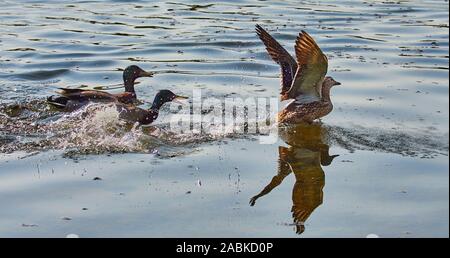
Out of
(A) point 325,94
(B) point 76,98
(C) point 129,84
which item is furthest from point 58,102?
(A) point 325,94

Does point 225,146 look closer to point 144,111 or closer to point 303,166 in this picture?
point 303,166

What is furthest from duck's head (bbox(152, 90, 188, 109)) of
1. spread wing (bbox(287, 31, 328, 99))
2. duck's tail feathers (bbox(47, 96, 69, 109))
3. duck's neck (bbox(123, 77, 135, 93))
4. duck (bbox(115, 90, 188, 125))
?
spread wing (bbox(287, 31, 328, 99))

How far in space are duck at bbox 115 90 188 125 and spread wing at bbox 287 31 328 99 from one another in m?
1.68

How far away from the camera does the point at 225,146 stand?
29.7 ft

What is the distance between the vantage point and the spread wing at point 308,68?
9078 mm

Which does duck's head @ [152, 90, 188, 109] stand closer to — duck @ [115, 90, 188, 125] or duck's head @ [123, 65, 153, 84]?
duck @ [115, 90, 188, 125]

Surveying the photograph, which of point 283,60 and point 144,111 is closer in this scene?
point 283,60

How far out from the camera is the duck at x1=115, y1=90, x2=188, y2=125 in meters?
10.2

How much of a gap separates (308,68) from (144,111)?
2.15 metres

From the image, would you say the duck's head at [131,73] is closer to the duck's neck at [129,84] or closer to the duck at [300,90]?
the duck's neck at [129,84]

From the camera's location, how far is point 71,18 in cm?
1792
